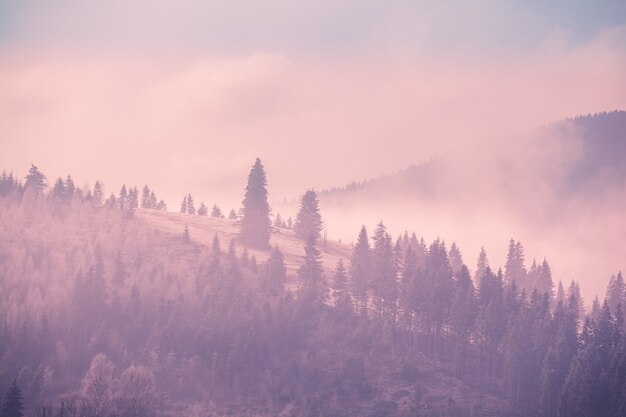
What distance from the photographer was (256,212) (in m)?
170

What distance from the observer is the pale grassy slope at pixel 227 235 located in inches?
6367

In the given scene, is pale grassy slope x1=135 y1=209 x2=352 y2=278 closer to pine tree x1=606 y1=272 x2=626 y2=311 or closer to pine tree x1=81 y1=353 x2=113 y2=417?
pine tree x1=81 y1=353 x2=113 y2=417

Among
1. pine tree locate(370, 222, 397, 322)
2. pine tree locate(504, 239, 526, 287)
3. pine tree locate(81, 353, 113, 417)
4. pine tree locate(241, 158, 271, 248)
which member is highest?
pine tree locate(241, 158, 271, 248)

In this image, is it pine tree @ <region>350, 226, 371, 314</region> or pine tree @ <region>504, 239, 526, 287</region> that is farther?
pine tree @ <region>504, 239, 526, 287</region>

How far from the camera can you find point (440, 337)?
396 ft

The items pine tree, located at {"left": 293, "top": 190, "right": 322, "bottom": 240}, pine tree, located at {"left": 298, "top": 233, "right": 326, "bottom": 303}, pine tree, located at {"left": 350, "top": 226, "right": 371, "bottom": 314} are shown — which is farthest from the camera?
pine tree, located at {"left": 293, "top": 190, "right": 322, "bottom": 240}

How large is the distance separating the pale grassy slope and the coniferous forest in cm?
1666

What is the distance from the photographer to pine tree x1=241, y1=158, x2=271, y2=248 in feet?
547

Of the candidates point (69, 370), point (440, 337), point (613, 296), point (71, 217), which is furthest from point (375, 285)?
point (71, 217)

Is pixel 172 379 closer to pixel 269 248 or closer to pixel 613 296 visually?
pixel 269 248

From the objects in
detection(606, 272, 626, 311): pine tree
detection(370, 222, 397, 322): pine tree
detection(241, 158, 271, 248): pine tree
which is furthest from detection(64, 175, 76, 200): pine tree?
detection(606, 272, 626, 311): pine tree

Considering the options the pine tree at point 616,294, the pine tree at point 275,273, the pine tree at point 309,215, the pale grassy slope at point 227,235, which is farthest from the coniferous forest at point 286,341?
the pine tree at point 616,294

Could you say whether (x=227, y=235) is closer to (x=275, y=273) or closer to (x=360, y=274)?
(x=275, y=273)

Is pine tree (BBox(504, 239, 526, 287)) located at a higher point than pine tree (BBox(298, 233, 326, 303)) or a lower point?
higher
